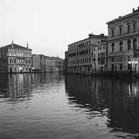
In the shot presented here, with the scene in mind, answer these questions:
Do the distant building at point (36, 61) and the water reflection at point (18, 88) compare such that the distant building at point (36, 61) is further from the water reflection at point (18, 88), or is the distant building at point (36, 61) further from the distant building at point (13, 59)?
the water reflection at point (18, 88)

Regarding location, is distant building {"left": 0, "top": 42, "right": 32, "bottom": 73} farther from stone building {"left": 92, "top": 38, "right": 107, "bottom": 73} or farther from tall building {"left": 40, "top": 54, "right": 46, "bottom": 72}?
stone building {"left": 92, "top": 38, "right": 107, "bottom": 73}

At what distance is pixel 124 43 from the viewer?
59438 mm

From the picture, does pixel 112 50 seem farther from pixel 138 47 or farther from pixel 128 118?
pixel 128 118

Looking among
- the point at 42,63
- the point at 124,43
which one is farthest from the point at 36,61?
the point at 124,43

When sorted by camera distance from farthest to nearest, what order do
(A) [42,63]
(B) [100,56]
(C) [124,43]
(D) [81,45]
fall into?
(A) [42,63], (D) [81,45], (B) [100,56], (C) [124,43]

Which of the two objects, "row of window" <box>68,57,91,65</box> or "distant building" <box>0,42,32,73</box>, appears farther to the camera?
"distant building" <box>0,42,32,73</box>

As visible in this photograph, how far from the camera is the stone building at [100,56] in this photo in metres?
72.7

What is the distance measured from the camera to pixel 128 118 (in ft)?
37.2

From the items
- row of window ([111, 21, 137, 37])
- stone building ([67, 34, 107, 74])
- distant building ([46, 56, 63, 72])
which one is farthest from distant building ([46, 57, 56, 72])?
A: row of window ([111, 21, 137, 37])

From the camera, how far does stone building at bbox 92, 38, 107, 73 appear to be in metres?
72.7

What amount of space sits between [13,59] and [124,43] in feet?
270

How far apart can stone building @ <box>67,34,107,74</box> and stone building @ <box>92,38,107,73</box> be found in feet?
18.5

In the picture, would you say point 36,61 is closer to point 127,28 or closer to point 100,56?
point 100,56

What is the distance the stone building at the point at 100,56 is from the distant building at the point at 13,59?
60285 mm
